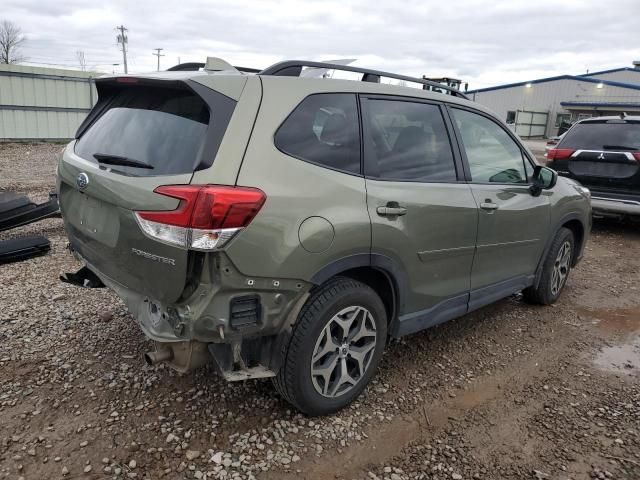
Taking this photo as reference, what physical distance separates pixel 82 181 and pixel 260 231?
1131 mm

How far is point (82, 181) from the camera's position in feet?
9.02

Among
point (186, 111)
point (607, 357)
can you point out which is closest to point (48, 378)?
point (186, 111)

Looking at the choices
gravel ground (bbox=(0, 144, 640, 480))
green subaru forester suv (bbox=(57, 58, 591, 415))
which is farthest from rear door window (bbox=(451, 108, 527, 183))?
gravel ground (bbox=(0, 144, 640, 480))

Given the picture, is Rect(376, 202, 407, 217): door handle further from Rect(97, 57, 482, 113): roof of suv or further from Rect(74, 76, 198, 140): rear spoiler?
Rect(74, 76, 198, 140): rear spoiler

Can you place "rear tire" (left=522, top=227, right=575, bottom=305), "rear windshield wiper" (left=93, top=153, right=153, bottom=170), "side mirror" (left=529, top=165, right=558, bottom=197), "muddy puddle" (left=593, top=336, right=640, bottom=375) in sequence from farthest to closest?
"rear tire" (left=522, top=227, right=575, bottom=305) → "side mirror" (left=529, top=165, right=558, bottom=197) → "muddy puddle" (left=593, top=336, right=640, bottom=375) → "rear windshield wiper" (left=93, top=153, right=153, bottom=170)

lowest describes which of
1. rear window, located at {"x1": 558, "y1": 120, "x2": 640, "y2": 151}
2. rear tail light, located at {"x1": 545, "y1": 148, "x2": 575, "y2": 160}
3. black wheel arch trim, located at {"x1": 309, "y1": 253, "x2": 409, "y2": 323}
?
black wheel arch trim, located at {"x1": 309, "y1": 253, "x2": 409, "y2": 323}

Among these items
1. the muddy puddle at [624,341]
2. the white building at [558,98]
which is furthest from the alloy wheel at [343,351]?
the white building at [558,98]

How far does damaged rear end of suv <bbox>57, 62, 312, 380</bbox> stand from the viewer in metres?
2.25

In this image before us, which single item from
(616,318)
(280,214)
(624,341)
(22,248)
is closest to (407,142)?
(280,214)

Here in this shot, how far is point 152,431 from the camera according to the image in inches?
106

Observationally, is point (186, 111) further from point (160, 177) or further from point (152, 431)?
point (152, 431)

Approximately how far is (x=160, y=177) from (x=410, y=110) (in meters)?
1.66

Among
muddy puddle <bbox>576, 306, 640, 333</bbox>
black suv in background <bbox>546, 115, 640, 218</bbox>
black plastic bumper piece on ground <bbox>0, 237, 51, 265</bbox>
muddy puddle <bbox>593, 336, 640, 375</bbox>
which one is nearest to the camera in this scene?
muddy puddle <bbox>593, 336, 640, 375</bbox>

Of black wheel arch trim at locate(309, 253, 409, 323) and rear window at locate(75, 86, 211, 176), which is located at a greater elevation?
rear window at locate(75, 86, 211, 176)
